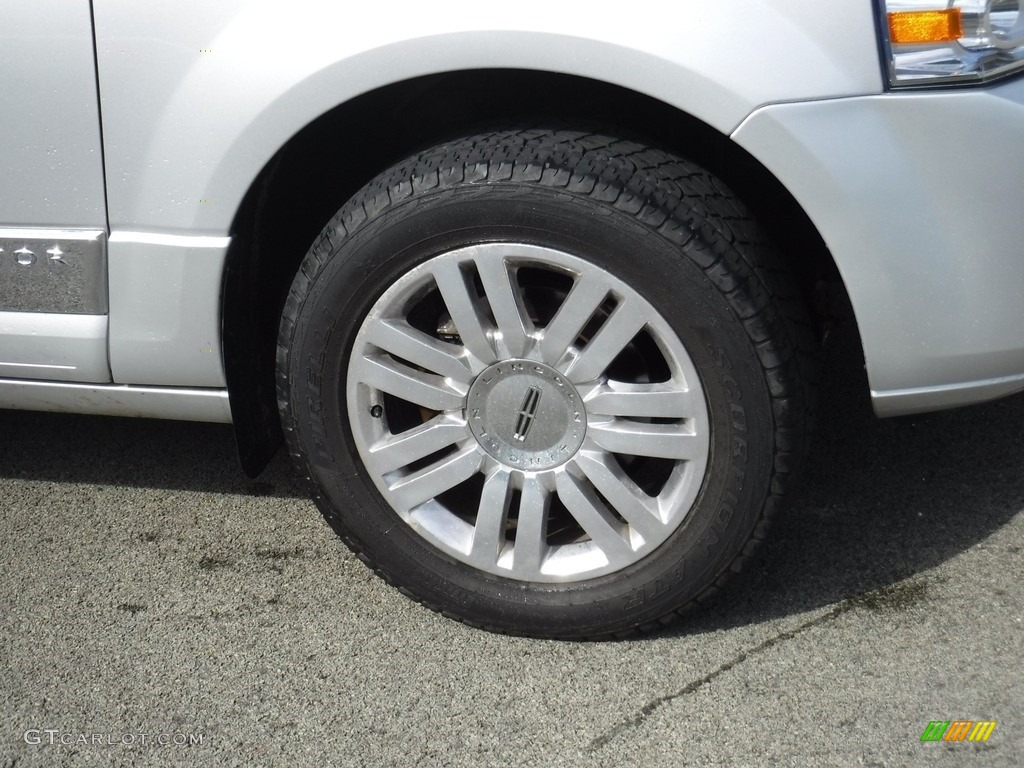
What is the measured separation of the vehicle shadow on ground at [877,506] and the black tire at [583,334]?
0.17m

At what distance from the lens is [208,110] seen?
73.1 inches

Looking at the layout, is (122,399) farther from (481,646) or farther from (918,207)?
(918,207)

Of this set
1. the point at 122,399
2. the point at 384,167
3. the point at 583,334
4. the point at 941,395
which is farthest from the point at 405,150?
the point at 941,395

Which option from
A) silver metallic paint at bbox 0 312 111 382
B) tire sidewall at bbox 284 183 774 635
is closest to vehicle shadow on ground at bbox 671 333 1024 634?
tire sidewall at bbox 284 183 774 635

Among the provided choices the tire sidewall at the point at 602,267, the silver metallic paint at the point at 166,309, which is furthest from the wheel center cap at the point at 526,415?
the silver metallic paint at the point at 166,309

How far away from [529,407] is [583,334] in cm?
18

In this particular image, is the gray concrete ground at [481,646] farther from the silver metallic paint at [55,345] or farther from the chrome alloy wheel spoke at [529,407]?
the silver metallic paint at [55,345]

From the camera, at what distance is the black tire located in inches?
71.9

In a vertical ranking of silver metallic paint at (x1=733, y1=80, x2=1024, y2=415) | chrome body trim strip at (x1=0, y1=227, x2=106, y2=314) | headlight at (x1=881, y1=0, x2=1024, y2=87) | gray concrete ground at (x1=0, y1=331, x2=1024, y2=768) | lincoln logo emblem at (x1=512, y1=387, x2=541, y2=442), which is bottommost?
gray concrete ground at (x1=0, y1=331, x2=1024, y2=768)

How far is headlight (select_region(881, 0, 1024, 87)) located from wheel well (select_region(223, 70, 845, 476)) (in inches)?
14.5

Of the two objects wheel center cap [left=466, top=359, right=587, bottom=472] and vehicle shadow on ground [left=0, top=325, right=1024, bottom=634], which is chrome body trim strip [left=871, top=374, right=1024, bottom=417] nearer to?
vehicle shadow on ground [left=0, top=325, right=1024, bottom=634]

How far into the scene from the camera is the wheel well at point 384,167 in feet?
6.52

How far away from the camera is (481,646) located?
2.12 metres

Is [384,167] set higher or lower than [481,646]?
higher
